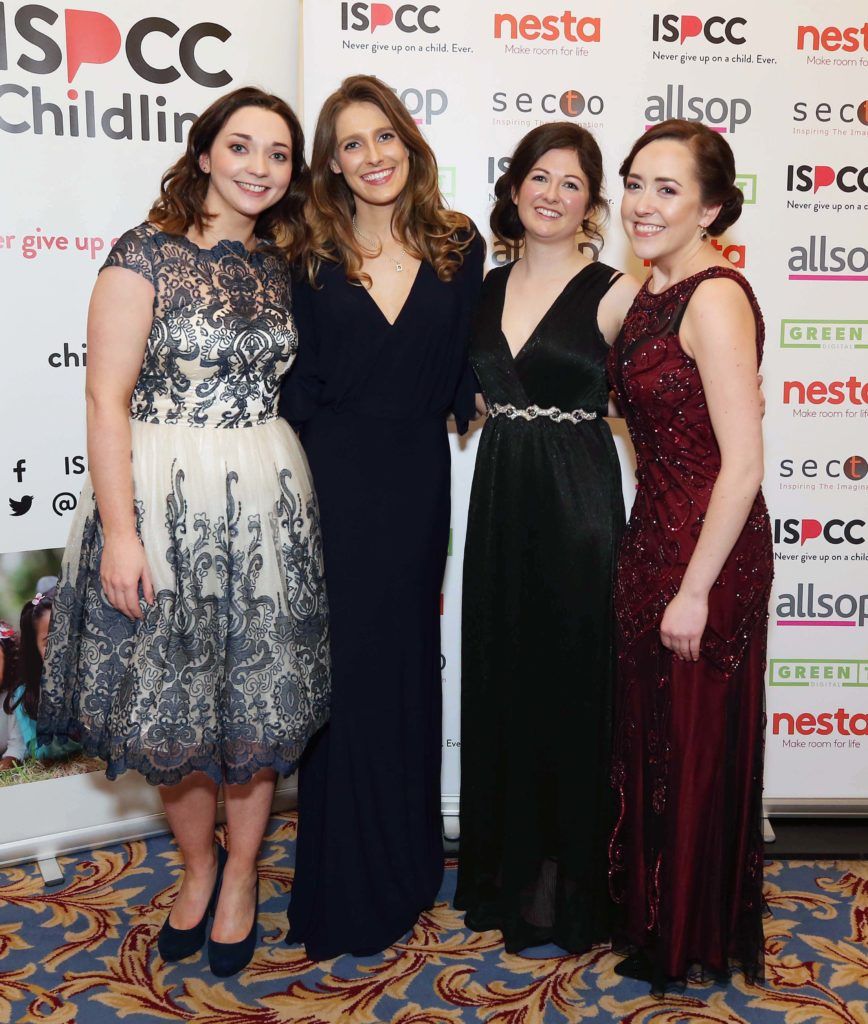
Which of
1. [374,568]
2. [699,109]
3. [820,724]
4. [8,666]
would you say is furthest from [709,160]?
[8,666]

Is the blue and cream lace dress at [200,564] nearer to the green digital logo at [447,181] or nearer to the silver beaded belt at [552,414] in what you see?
the silver beaded belt at [552,414]

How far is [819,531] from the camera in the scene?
308cm

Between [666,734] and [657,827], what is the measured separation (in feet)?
0.74

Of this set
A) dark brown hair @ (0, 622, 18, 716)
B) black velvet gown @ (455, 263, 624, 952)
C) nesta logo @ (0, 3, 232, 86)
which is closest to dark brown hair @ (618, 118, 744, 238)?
black velvet gown @ (455, 263, 624, 952)

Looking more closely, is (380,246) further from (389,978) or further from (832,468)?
(389,978)

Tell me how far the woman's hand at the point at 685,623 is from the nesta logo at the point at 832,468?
1.07m

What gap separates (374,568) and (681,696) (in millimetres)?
745

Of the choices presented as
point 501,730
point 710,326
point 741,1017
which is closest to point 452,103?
point 710,326

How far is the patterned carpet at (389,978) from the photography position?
89.5 inches

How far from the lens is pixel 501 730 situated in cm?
251

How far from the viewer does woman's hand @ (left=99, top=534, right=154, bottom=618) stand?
2.11 m

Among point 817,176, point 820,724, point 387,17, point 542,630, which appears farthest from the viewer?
point 820,724

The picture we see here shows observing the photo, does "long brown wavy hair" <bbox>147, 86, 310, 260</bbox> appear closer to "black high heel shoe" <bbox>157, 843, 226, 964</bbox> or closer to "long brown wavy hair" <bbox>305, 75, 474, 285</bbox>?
"long brown wavy hair" <bbox>305, 75, 474, 285</bbox>

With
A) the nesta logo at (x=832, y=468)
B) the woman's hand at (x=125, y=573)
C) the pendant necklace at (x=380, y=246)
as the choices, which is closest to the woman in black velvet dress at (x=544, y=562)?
the pendant necklace at (x=380, y=246)
